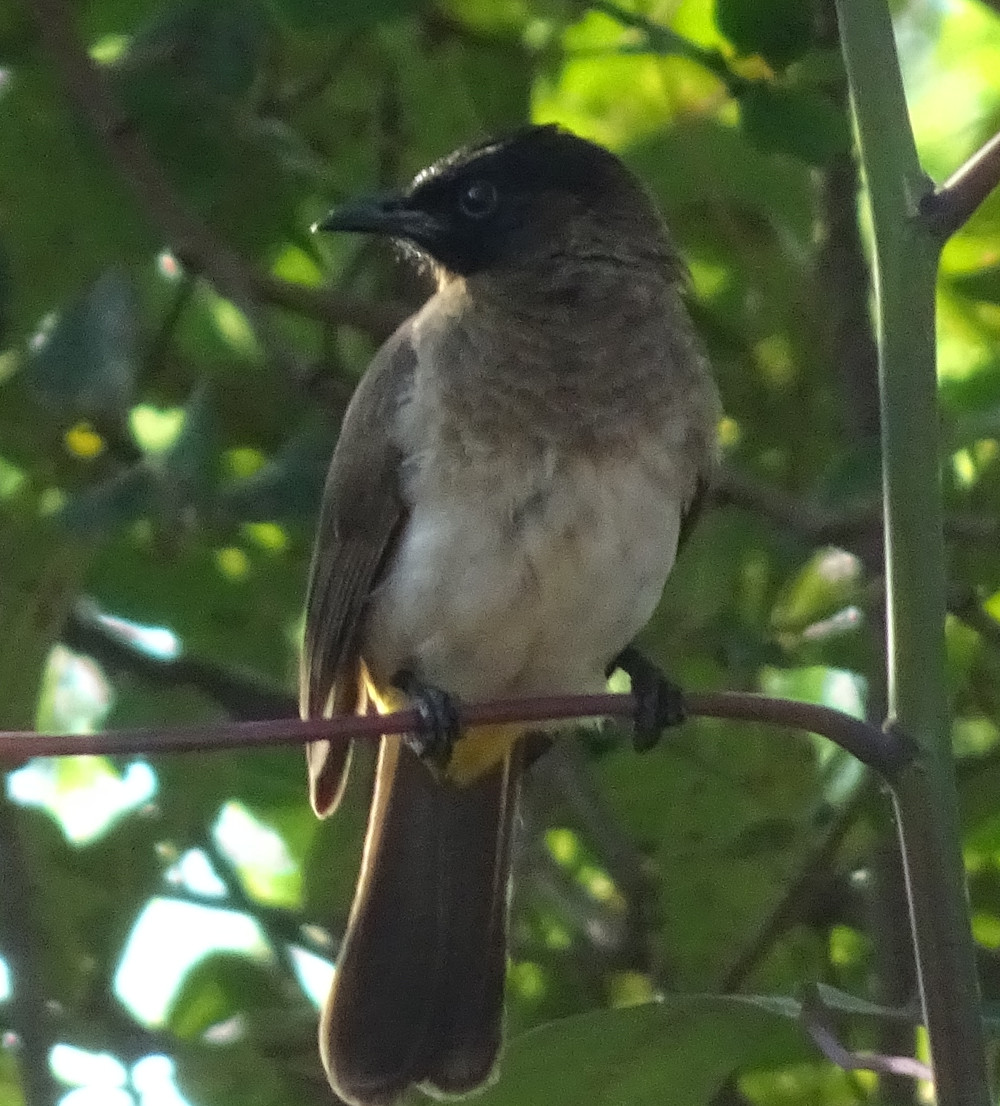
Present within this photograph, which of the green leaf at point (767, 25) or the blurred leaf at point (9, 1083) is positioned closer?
the green leaf at point (767, 25)

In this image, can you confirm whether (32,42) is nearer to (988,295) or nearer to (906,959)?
(988,295)

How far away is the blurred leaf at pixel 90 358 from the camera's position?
2.01m

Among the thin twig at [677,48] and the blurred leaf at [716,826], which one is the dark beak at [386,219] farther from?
the blurred leaf at [716,826]

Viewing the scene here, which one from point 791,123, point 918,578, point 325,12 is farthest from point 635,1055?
point 325,12

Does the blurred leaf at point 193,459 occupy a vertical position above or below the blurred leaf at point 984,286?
below

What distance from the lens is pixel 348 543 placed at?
2219mm

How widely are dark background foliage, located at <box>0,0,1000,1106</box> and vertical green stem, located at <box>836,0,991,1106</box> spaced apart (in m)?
0.55

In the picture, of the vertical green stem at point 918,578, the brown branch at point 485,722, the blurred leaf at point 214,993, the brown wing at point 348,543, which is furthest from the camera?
the blurred leaf at point 214,993

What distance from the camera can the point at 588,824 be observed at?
92.4 inches

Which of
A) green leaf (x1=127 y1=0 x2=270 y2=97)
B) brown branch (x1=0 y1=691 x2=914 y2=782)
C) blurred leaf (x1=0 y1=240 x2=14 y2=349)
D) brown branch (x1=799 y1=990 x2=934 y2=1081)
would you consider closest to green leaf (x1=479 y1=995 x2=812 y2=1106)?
brown branch (x1=799 y1=990 x2=934 y2=1081)

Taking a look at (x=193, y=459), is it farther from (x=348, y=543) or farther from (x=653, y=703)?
(x=653, y=703)

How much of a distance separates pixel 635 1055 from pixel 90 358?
3.16 feet

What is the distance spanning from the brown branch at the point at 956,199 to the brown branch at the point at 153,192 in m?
1.03

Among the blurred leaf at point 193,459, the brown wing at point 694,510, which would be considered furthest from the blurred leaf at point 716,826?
the blurred leaf at point 193,459
